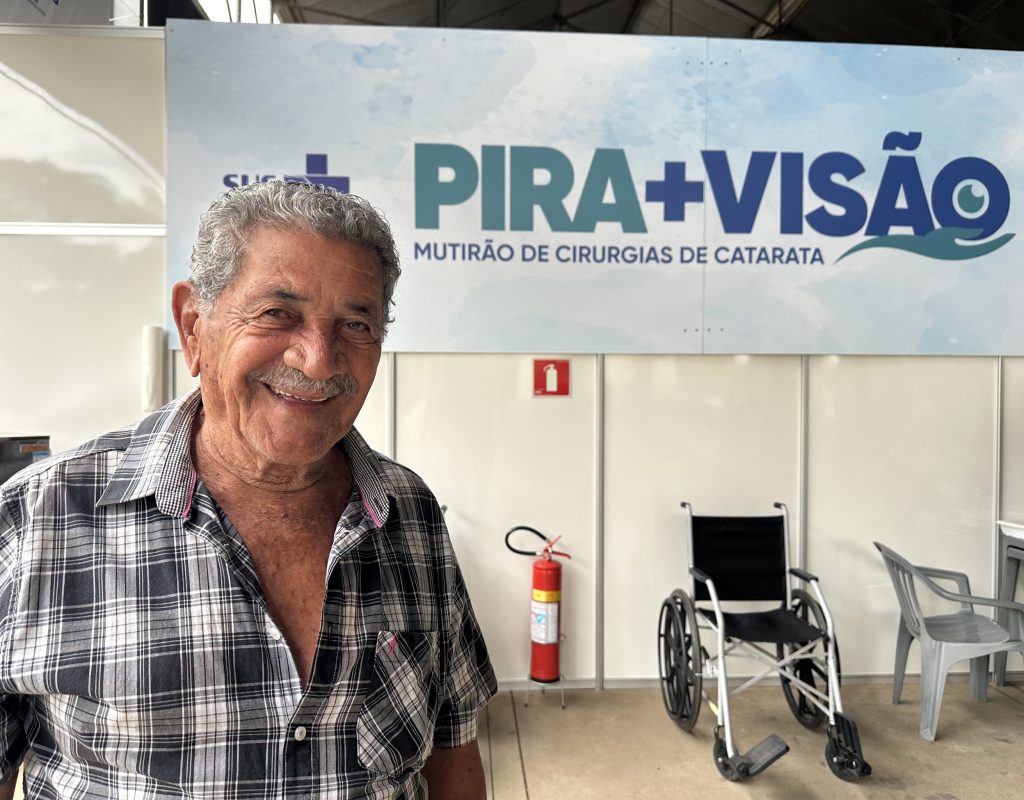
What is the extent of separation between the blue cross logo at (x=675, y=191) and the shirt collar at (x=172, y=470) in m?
2.94

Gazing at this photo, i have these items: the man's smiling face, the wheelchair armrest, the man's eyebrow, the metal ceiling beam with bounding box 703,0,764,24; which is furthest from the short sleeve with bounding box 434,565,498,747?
the metal ceiling beam with bounding box 703,0,764,24

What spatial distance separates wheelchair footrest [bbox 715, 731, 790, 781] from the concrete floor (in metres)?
0.10

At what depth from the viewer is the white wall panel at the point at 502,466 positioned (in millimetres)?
3730

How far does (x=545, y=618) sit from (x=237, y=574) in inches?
108

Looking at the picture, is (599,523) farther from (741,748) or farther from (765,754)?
(765,754)

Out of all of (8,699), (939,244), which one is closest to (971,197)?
(939,244)

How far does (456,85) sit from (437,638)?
3.14m

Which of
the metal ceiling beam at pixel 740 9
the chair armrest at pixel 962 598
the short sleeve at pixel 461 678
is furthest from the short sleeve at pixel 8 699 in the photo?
the metal ceiling beam at pixel 740 9

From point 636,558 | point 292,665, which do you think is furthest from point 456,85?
point 292,665

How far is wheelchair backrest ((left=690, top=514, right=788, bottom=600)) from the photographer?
3.59m

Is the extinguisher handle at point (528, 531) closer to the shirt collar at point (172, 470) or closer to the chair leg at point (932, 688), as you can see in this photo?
the chair leg at point (932, 688)

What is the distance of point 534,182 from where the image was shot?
369 cm

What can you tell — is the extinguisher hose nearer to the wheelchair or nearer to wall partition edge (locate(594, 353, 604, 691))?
wall partition edge (locate(594, 353, 604, 691))

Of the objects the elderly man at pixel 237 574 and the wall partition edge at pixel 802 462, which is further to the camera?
the wall partition edge at pixel 802 462
